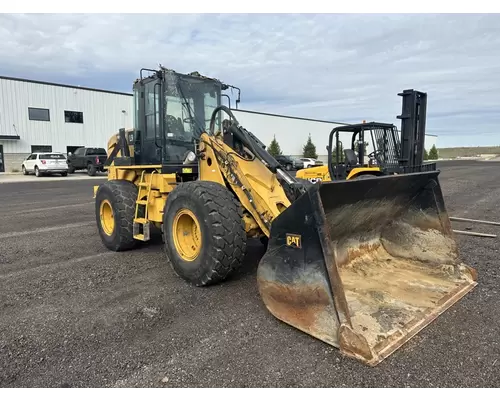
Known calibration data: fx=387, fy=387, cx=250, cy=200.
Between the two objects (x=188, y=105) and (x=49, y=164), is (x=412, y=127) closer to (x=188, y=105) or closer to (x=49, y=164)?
(x=188, y=105)

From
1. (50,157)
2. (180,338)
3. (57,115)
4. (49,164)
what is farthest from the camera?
(57,115)

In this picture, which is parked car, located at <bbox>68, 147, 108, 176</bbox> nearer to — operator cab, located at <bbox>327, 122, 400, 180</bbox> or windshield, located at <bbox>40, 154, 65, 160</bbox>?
windshield, located at <bbox>40, 154, 65, 160</bbox>

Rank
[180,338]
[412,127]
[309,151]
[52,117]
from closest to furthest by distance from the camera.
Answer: [180,338] → [412,127] → [52,117] → [309,151]

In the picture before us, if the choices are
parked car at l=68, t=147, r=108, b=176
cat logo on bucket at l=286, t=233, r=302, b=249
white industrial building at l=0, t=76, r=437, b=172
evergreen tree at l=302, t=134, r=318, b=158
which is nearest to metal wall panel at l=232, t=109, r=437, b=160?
evergreen tree at l=302, t=134, r=318, b=158

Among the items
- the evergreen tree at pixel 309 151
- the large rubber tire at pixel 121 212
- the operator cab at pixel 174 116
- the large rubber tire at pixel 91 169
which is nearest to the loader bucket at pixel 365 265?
the operator cab at pixel 174 116

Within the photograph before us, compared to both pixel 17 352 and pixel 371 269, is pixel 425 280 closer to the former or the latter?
pixel 371 269

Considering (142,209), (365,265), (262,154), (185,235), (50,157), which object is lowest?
(365,265)

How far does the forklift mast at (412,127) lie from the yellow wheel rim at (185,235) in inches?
275

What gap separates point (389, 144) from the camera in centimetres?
981

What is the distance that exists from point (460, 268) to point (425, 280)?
1.74 feet

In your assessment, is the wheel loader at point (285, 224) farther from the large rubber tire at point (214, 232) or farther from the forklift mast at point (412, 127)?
the forklift mast at point (412, 127)

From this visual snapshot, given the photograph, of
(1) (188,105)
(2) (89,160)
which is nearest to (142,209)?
(1) (188,105)

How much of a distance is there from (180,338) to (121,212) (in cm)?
303

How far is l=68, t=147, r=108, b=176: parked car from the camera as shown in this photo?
26.8 meters
